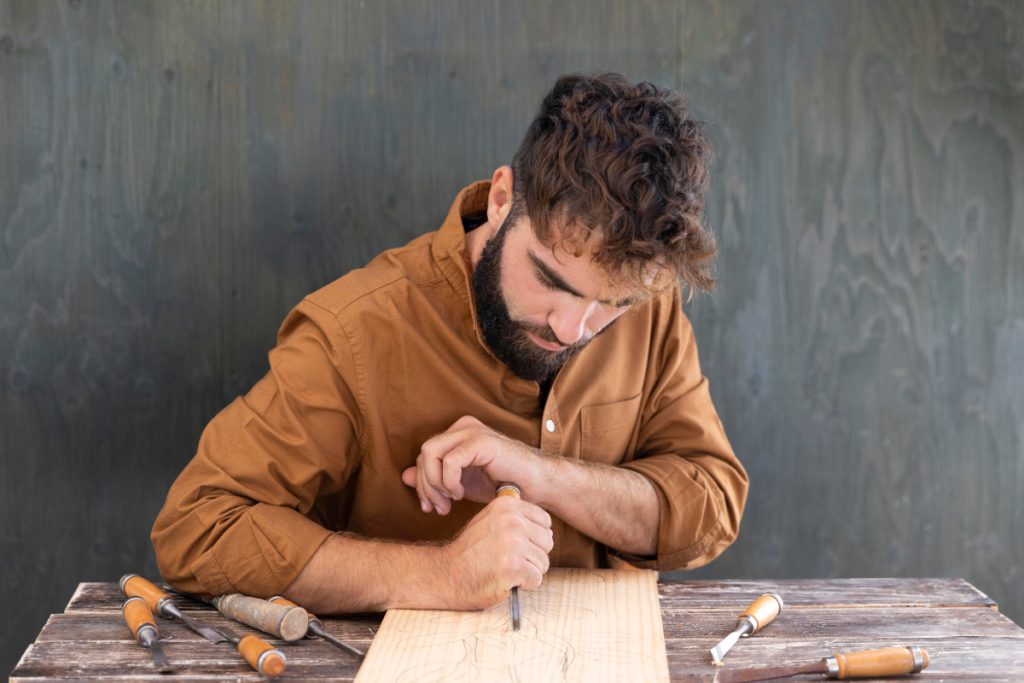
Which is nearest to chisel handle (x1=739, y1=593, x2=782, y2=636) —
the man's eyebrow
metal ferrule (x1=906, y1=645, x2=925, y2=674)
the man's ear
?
metal ferrule (x1=906, y1=645, x2=925, y2=674)

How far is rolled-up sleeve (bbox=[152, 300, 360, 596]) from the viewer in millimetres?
2006

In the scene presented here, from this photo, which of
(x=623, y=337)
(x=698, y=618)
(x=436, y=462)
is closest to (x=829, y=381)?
(x=623, y=337)

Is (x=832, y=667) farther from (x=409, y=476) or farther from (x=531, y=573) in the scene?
(x=409, y=476)

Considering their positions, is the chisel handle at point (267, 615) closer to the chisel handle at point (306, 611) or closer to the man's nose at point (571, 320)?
the chisel handle at point (306, 611)

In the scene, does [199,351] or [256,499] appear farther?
[199,351]

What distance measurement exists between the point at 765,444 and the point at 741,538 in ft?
0.95

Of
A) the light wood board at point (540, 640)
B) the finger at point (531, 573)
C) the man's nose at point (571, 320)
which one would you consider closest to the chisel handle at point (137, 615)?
the light wood board at point (540, 640)

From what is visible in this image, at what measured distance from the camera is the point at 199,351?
2.88 m

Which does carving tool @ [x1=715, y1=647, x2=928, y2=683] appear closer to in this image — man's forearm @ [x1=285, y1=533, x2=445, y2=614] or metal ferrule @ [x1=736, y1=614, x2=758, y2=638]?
metal ferrule @ [x1=736, y1=614, x2=758, y2=638]

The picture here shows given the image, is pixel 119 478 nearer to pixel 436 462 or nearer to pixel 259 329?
pixel 259 329

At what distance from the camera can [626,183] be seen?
1.88m

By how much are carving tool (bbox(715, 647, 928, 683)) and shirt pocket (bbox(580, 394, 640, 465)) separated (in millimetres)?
742

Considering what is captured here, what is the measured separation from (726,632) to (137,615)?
1.07 m

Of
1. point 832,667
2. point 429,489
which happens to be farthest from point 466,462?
point 832,667
